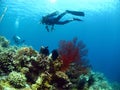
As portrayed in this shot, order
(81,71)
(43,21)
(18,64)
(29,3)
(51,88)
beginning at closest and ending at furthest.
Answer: (51,88) → (18,64) → (81,71) → (43,21) → (29,3)

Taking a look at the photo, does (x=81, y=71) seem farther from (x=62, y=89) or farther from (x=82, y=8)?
(x=82, y=8)

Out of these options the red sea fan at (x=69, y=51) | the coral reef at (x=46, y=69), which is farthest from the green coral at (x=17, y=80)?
the red sea fan at (x=69, y=51)

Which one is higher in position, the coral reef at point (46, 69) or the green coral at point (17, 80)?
the coral reef at point (46, 69)

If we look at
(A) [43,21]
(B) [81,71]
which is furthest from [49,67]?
(A) [43,21]

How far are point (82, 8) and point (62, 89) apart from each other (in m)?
34.0

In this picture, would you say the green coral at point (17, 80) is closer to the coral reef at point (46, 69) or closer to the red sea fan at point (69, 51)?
the coral reef at point (46, 69)

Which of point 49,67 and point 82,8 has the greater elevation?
point 82,8

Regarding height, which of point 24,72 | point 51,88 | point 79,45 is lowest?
point 51,88

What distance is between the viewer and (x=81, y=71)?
1081 cm

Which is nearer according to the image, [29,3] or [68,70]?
[68,70]

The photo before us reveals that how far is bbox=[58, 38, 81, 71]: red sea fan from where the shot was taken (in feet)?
32.6

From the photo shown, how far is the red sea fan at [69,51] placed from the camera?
993 centimetres

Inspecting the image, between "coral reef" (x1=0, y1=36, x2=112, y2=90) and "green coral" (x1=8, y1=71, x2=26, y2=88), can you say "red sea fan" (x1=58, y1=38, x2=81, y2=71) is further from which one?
"green coral" (x1=8, y1=71, x2=26, y2=88)

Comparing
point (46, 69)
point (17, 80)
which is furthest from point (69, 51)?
point (17, 80)
